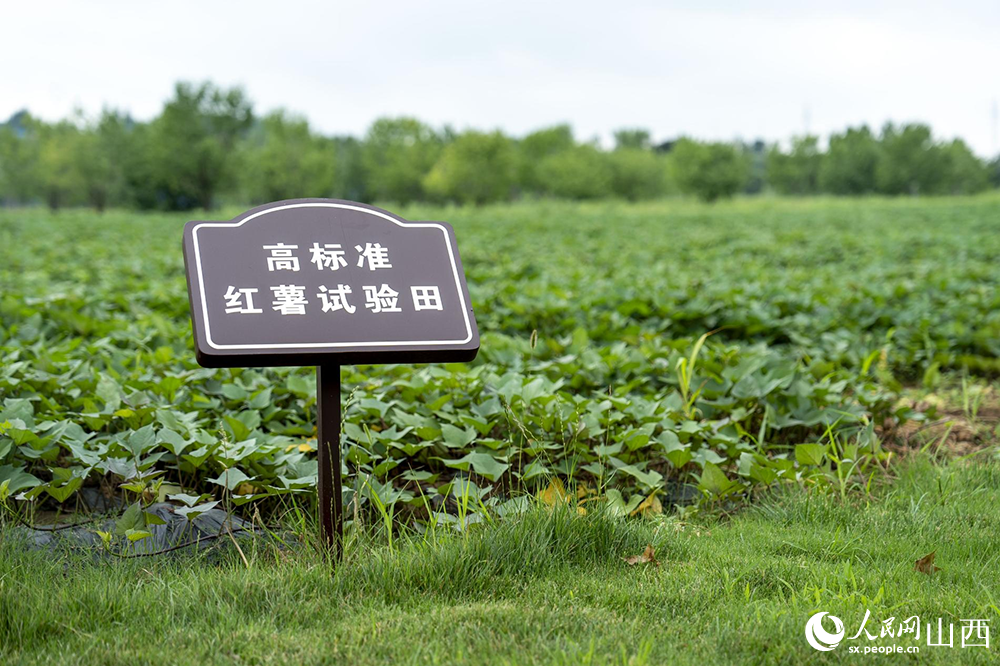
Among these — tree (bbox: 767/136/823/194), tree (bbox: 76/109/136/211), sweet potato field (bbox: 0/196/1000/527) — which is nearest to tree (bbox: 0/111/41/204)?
tree (bbox: 76/109/136/211)

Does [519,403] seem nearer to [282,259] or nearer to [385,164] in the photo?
[282,259]

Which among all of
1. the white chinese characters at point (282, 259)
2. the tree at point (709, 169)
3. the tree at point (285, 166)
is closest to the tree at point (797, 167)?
the tree at point (709, 169)

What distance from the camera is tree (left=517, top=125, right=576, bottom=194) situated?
196 ft

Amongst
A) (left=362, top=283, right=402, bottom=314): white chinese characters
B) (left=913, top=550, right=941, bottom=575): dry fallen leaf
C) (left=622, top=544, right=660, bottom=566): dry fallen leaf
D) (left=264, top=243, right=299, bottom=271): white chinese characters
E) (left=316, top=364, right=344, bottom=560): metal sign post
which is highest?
(left=264, top=243, right=299, bottom=271): white chinese characters

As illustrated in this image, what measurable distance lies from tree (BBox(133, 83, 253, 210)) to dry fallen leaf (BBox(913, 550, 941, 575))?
44.7 metres

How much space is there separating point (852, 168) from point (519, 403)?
64.0m

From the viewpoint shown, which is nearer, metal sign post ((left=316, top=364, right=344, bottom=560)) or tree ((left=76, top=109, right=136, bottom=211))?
metal sign post ((left=316, top=364, right=344, bottom=560))

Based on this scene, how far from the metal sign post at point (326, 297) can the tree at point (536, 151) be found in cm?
5664

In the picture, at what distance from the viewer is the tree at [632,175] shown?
66.4 metres

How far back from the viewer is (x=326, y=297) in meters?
2.25

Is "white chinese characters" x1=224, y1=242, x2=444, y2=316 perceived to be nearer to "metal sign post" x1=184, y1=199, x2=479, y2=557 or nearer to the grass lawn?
"metal sign post" x1=184, y1=199, x2=479, y2=557

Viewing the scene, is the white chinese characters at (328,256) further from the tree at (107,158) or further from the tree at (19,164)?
the tree at (19,164)

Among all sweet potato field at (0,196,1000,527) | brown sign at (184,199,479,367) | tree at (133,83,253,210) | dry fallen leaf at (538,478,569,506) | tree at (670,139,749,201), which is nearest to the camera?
brown sign at (184,199,479,367)

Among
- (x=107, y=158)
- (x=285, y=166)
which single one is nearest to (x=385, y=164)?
(x=285, y=166)
